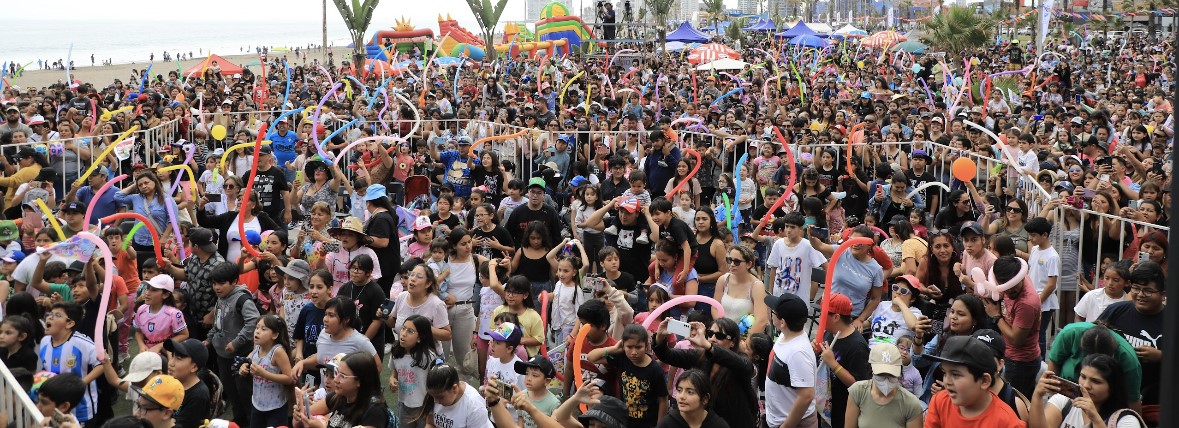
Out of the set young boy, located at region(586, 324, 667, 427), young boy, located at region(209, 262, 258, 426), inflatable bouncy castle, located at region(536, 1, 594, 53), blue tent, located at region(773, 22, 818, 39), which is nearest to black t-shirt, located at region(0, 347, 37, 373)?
young boy, located at region(209, 262, 258, 426)

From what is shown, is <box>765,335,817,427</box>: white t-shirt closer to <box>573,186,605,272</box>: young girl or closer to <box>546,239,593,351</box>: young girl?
<box>546,239,593,351</box>: young girl

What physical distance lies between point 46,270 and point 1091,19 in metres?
59.8

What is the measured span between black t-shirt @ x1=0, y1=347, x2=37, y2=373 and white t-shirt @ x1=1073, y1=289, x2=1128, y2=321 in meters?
5.88

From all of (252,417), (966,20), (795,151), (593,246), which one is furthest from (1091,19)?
(252,417)

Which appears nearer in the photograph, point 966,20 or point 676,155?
point 676,155

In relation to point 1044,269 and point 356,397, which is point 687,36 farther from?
point 356,397

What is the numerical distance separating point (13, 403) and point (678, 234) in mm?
4546

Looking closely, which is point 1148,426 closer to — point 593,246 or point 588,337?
point 588,337

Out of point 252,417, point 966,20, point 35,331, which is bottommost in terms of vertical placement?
point 252,417

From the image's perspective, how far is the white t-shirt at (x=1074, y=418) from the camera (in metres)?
4.54

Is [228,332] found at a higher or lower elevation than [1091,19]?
lower

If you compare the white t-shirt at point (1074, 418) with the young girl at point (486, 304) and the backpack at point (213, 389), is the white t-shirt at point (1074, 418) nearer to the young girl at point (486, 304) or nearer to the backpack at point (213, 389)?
the young girl at point (486, 304)

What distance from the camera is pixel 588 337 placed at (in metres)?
6.11

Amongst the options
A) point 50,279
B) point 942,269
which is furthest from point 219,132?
point 942,269
